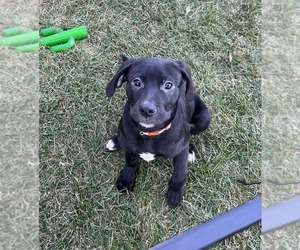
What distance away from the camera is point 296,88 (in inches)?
126

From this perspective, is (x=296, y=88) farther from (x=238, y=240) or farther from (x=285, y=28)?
(x=238, y=240)

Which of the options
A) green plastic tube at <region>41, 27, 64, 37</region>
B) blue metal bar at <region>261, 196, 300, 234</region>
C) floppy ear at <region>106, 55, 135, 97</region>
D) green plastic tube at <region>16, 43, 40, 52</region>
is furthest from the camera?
green plastic tube at <region>41, 27, 64, 37</region>

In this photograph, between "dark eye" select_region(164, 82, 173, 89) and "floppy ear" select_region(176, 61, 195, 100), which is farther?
"floppy ear" select_region(176, 61, 195, 100)

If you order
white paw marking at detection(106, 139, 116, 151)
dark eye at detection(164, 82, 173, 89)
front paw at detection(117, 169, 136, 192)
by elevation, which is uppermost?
dark eye at detection(164, 82, 173, 89)

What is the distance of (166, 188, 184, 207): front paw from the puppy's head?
27.8 inches

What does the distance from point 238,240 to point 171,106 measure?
102cm

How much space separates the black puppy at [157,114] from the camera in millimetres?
2436

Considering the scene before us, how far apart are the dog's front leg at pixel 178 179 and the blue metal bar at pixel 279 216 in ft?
3.42

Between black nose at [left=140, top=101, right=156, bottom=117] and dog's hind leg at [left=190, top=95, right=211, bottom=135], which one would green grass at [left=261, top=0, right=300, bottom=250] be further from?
black nose at [left=140, top=101, right=156, bottom=117]

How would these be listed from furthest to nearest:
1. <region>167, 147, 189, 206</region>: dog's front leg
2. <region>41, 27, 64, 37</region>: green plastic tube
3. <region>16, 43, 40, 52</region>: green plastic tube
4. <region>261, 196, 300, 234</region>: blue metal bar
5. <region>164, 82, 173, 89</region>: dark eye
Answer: <region>41, 27, 64, 37</region>: green plastic tube → <region>16, 43, 40, 52</region>: green plastic tube → <region>167, 147, 189, 206</region>: dog's front leg → <region>164, 82, 173, 89</region>: dark eye → <region>261, 196, 300, 234</region>: blue metal bar

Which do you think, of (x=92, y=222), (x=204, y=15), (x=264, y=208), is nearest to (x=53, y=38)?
(x=204, y=15)

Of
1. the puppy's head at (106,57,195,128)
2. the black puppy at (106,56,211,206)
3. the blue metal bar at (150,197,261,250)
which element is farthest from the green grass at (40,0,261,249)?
the blue metal bar at (150,197,261,250)

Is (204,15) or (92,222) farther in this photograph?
(204,15)

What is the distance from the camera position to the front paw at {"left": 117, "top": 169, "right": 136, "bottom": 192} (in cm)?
307
